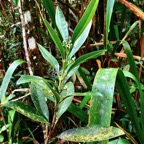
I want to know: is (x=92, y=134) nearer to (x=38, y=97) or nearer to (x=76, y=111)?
(x=38, y=97)

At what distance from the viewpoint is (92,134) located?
503 millimetres

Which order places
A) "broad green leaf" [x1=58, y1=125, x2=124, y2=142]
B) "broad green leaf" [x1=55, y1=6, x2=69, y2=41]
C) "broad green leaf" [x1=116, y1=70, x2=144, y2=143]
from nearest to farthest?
"broad green leaf" [x1=58, y1=125, x2=124, y2=142], "broad green leaf" [x1=55, y1=6, x2=69, y2=41], "broad green leaf" [x1=116, y1=70, x2=144, y2=143]

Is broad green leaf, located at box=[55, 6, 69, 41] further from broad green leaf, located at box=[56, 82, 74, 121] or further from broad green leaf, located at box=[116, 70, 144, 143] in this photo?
broad green leaf, located at box=[116, 70, 144, 143]

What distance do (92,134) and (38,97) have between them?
0.14 m

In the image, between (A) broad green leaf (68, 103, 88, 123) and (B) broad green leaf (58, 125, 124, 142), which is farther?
(A) broad green leaf (68, 103, 88, 123)

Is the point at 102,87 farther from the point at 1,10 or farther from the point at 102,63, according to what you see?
the point at 1,10

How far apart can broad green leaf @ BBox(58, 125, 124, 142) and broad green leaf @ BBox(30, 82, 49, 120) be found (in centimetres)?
7

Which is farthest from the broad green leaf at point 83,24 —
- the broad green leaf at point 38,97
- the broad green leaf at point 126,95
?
the broad green leaf at point 126,95

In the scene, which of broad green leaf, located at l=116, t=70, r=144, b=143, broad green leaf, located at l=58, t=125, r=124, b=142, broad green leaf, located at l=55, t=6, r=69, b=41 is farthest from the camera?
broad green leaf, located at l=116, t=70, r=144, b=143

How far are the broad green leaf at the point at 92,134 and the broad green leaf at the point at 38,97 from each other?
2.7 inches

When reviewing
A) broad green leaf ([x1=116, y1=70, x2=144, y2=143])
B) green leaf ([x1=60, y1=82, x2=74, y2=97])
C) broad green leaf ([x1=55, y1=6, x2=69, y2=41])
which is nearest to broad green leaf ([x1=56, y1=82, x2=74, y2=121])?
green leaf ([x1=60, y1=82, x2=74, y2=97])

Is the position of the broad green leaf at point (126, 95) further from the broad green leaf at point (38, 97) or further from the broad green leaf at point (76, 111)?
the broad green leaf at point (38, 97)

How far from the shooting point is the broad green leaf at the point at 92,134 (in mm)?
480

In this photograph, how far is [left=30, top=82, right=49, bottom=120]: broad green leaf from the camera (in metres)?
0.56
